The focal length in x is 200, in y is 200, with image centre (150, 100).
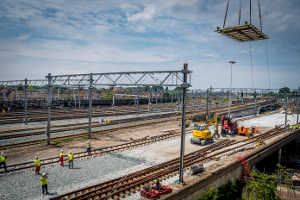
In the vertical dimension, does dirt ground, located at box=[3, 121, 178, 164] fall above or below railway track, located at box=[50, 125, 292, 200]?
above

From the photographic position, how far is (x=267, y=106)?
74.0 meters

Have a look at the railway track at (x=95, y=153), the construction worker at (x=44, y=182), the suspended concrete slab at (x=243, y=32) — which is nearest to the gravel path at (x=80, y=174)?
the construction worker at (x=44, y=182)

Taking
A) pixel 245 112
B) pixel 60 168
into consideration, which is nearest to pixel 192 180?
pixel 60 168

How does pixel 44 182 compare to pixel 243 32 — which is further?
pixel 243 32

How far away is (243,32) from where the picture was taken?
1430cm

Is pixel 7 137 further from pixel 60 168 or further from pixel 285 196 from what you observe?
pixel 285 196


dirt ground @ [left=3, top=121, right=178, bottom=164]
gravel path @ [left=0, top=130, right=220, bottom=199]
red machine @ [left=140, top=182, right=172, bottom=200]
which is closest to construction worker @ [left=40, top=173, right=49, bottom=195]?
gravel path @ [left=0, top=130, right=220, bottom=199]

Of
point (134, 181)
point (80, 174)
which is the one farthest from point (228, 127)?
point (80, 174)

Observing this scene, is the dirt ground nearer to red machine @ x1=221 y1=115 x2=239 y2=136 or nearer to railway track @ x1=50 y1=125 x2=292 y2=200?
railway track @ x1=50 y1=125 x2=292 y2=200

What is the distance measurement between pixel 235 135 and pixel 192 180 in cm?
1956

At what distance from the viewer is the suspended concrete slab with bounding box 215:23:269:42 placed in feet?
44.4

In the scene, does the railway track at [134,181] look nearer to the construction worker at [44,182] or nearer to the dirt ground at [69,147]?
the construction worker at [44,182]

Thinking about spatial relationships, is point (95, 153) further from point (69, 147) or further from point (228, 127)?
point (228, 127)

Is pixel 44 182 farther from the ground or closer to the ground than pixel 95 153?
farther from the ground
